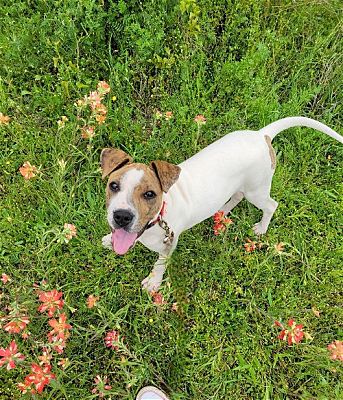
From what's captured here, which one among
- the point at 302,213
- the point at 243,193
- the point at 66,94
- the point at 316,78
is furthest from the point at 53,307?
the point at 316,78

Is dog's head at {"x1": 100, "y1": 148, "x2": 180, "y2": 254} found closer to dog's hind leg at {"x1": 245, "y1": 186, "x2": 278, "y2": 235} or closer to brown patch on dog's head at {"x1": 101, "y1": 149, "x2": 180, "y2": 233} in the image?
brown patch on dog's head at {"x1": 101, "y1": 149, "x2": 180, "y2": 233}

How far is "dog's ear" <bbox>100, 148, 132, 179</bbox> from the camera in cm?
305

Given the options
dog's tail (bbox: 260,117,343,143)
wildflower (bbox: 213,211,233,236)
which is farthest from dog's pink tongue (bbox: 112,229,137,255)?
dog's tail (bbox: 260,117,343,143)

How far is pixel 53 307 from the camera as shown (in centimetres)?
279

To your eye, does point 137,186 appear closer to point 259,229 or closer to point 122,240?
point 122,240

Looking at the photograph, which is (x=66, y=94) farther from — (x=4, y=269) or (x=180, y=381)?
(x=180, y=381)

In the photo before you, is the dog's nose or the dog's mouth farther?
the dog's mouth

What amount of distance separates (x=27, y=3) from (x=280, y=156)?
3311 mm

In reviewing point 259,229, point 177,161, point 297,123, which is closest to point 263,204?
point 259,229

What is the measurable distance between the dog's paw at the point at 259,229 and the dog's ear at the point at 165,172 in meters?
1.59

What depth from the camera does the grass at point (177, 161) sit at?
3713 millimetres

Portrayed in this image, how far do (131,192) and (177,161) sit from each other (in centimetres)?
151

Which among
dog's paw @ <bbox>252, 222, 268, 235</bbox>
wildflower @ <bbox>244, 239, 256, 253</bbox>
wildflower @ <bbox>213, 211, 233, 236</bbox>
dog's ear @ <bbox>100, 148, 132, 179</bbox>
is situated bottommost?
dog's paw @ <bbox>252, 222, 268, 235</bbox>

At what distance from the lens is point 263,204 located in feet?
13.1
